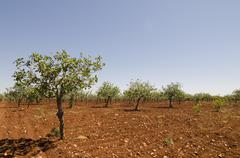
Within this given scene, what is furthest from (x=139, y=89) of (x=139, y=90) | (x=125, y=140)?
(x=125, y=140)

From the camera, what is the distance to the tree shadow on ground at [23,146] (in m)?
13.0

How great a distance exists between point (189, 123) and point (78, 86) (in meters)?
12.4

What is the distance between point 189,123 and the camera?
21.9 metres

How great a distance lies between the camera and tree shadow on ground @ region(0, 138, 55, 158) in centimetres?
1298

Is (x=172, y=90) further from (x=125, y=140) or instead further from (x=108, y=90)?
(x=125, y=140)

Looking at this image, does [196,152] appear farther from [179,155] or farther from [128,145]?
[128,145]

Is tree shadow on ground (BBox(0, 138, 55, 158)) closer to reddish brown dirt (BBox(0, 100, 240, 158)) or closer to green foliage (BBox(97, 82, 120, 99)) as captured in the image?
reddish brown dirt (BBox(0, 100, 240, 158))

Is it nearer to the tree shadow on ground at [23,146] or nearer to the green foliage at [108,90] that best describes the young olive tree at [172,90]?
the green foliage at [108,90]

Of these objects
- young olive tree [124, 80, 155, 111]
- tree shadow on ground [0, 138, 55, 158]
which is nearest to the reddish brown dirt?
tree shadow on ground [0, 138, 55, 158]

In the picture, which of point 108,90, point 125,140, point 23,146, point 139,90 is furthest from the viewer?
point 108,90

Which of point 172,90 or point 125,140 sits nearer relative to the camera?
point 125,140

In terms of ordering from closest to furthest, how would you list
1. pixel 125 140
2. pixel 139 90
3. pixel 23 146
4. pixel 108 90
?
pixel 23 146, pixel 125 140, pixel 139 90, pixel 108 90

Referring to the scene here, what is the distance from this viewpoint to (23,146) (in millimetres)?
14164

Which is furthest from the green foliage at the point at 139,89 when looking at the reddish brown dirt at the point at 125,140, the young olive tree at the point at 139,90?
the reddish brown dirt at the point at 125,140
